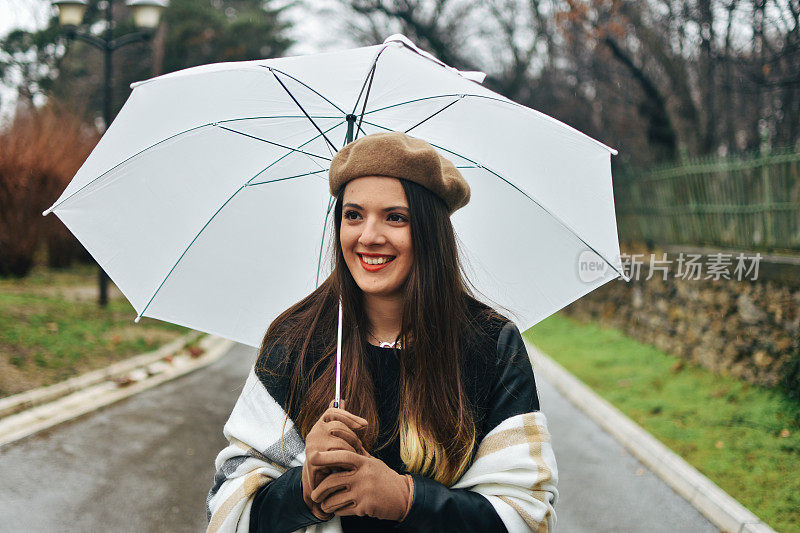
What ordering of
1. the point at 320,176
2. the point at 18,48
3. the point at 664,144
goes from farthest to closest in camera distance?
the point at 18,48, the point at 664,144, the point at 320,176

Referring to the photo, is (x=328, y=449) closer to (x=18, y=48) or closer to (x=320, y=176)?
(x=320, y=176)

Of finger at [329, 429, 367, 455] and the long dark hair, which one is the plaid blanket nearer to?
the long dark hair

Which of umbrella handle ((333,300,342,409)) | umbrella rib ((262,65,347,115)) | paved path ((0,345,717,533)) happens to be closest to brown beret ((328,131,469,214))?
umbrella rib ((262,65,347,115))

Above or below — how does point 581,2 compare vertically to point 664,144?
above

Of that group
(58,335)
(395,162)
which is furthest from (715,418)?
(58,335)

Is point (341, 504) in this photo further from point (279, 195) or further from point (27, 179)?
point (27, 179)

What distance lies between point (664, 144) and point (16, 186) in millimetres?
12417

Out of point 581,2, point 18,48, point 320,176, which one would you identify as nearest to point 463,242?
point 320,176

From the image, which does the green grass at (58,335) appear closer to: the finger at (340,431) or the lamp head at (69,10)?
the lamp head at (69,10)

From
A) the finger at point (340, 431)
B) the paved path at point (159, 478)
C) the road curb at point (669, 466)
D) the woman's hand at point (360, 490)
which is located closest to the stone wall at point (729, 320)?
the road curb at point (669, 466)

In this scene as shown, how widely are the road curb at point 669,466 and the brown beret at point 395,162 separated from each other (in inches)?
153

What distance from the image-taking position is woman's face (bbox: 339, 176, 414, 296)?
6.80ft

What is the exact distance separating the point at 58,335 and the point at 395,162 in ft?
29.6

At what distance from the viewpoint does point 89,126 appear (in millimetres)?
20703
